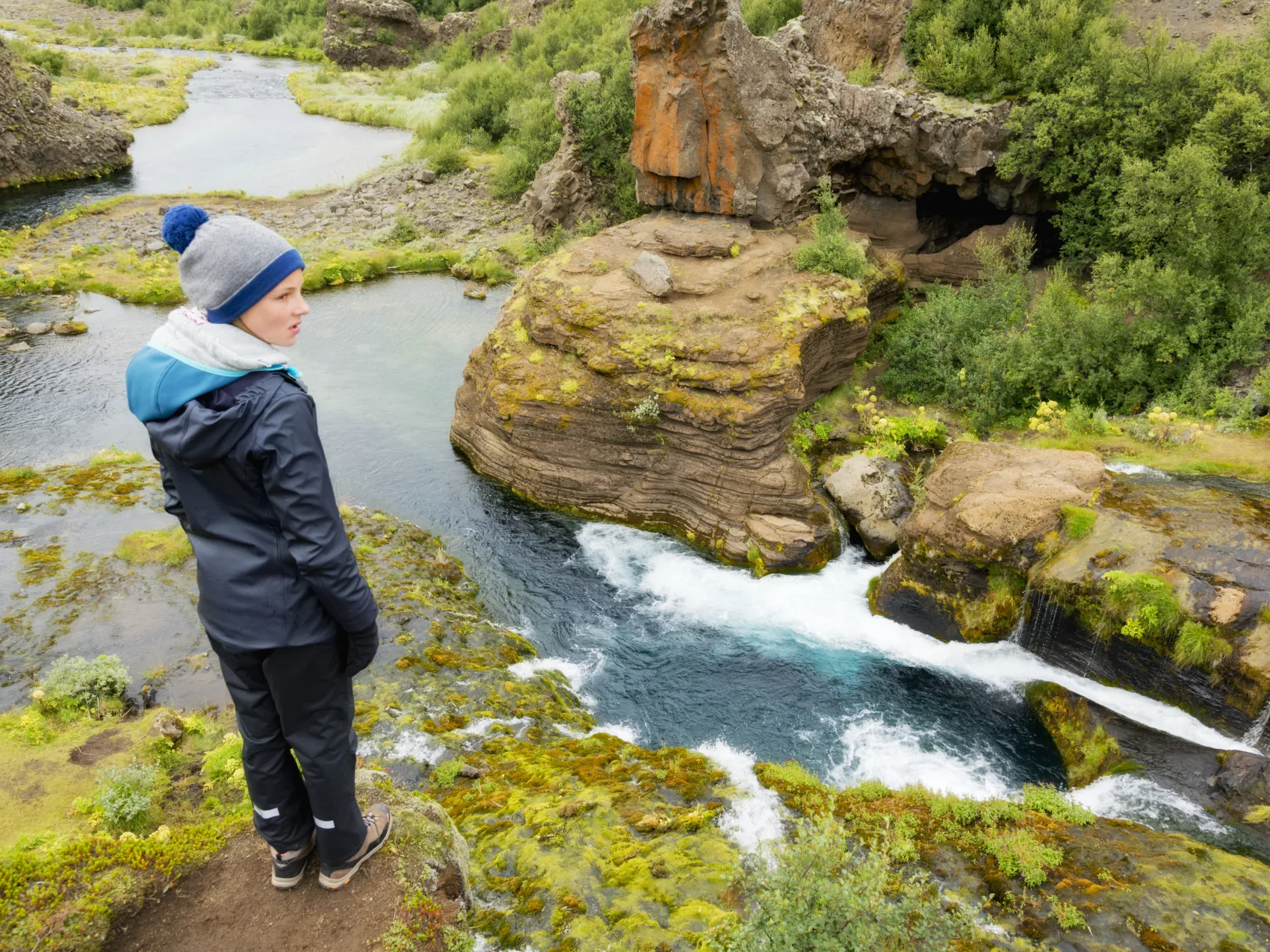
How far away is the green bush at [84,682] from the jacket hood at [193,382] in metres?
8.83

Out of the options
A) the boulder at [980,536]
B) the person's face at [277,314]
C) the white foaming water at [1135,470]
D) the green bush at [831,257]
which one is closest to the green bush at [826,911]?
the person's face at [277,314]

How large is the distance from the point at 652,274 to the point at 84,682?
14.3 m

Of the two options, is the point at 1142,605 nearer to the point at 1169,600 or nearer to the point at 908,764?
the point at 1169,600

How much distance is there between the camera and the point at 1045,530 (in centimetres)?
1310

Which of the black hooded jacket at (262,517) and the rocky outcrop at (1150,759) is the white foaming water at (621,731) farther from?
the black hooded jacket at (262,517)

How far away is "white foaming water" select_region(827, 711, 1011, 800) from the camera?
11.4 meters

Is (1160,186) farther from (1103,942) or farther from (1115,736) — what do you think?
(1103,942)

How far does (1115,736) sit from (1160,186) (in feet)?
47.8

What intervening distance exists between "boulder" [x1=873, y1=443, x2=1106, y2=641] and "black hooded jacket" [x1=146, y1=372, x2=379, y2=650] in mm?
11825

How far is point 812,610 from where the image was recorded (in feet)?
50.5

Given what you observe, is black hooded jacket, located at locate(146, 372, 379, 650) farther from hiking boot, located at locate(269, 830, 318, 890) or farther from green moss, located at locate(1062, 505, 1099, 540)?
green moss, located at locate(1062, 505, 1099, 540)

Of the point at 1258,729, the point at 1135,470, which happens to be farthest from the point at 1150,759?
the point at 1135,470

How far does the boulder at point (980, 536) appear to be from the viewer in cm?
1332

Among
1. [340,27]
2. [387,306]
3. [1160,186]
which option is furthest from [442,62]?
[1160,186]
